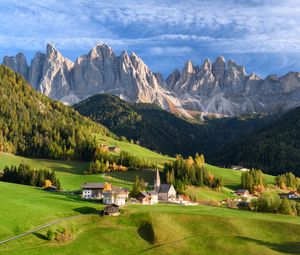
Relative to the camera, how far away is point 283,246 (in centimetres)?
9325

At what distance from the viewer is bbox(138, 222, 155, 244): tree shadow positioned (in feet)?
315

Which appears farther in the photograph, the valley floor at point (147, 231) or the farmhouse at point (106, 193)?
the farmhouse at point (106, 193)

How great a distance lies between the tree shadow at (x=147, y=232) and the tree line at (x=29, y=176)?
6244 cm

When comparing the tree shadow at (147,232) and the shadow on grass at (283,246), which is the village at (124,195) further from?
the shadow on grass at (283,246)

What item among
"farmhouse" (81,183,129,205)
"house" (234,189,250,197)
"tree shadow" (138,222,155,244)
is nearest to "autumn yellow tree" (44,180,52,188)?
"farmhouse" (81,183,129,205)

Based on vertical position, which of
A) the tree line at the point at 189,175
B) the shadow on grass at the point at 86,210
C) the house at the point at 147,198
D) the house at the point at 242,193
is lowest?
the shadow on grass at the point at 86,210

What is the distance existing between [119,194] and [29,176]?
50.0m

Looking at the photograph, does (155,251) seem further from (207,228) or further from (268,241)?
(268,241)

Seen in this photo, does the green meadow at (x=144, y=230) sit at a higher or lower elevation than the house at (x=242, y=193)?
lower

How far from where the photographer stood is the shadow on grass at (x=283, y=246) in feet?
297

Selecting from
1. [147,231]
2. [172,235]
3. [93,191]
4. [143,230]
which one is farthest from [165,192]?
[172,235]

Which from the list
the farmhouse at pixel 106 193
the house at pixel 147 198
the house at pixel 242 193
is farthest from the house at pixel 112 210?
the house at pixel 242 193

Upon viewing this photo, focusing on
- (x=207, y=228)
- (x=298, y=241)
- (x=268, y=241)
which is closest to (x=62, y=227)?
(x=207, y=228)

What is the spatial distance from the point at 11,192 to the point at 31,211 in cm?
2694
